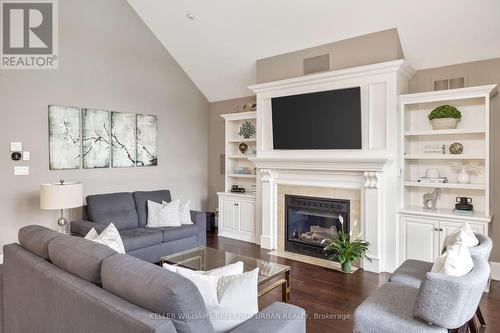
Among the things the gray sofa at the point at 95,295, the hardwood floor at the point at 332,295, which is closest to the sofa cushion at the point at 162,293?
the gray sofa at the point at 95,295

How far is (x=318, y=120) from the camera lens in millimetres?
4566

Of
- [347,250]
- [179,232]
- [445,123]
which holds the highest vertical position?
[445,123]

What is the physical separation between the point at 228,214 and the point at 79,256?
13.8ft

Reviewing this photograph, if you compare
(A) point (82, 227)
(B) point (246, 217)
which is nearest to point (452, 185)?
(B) point (246, 217)

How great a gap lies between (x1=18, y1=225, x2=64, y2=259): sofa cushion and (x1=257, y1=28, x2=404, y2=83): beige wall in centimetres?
395

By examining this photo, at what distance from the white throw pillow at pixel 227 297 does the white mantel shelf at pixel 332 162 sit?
283cm

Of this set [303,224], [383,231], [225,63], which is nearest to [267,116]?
[225,63]

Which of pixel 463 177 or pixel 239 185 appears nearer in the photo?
pixel 463 177

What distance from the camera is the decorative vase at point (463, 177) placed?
12.7 ft

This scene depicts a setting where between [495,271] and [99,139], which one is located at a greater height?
[99,139]

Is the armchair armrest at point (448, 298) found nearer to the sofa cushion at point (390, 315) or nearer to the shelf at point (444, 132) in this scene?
the sofa cushion at point (390, 315)

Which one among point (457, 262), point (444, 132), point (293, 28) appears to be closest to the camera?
point (457, 262)

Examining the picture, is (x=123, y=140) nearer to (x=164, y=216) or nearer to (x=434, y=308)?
(x=164, y=216)

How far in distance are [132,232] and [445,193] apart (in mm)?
4098
